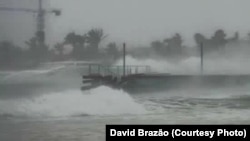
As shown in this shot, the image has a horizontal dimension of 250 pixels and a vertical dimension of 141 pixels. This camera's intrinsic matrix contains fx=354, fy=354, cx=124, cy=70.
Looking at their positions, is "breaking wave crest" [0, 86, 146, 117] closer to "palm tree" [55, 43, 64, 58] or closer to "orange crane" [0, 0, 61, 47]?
"palm tree" [55, 43, 64, 58]

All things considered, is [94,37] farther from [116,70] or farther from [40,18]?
[40,18]

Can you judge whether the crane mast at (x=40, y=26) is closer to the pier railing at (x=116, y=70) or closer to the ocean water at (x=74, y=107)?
the ocean water at (x=74, y=107)

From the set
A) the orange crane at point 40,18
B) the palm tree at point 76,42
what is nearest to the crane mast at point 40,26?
the orange crane at point 40,18

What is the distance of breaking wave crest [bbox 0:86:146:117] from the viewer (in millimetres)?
4816

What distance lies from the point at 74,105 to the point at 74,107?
1.2 inches

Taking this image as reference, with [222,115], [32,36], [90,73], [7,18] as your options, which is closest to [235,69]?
[222,115]

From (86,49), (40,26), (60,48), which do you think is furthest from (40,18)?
(86,49)

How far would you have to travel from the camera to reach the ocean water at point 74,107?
469 centimetres

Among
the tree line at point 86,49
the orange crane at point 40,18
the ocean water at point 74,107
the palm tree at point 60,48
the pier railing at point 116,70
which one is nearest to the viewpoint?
the ocean water at point 74,107

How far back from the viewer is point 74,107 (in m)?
4.92

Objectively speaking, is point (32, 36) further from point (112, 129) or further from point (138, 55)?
point (112, 129)

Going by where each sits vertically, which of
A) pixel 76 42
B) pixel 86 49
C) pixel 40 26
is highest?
pixel 40 26

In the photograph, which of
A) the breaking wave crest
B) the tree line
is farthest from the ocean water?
the tree line

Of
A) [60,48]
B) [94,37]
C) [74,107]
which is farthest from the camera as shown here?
[94,37]
